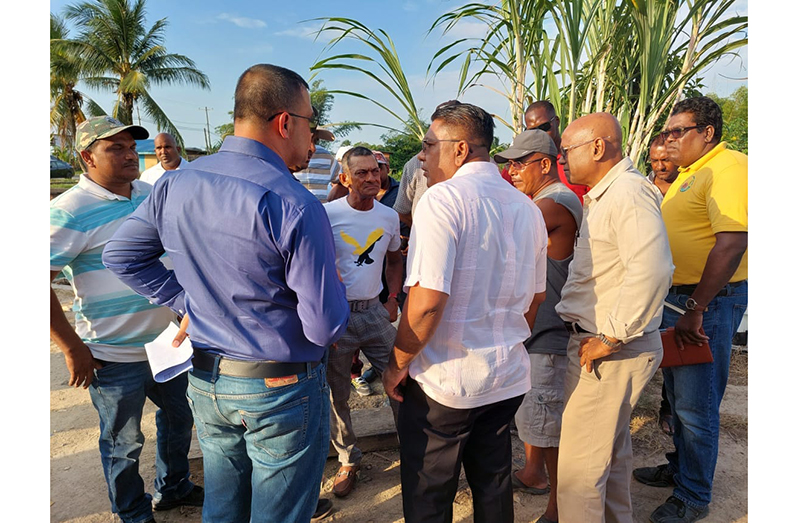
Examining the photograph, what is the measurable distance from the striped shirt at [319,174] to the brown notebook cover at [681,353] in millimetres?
3973

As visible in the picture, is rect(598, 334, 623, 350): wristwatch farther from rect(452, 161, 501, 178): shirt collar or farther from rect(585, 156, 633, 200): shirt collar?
rect(452, 161, 501, 178): shirt collar

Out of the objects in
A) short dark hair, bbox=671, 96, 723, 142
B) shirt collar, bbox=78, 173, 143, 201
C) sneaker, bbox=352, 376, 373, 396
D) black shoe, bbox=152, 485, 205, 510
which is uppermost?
short dark hair, bbox=671, 96, 723, 142

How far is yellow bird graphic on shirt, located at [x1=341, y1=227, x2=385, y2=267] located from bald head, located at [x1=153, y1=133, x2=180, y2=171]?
3.17m

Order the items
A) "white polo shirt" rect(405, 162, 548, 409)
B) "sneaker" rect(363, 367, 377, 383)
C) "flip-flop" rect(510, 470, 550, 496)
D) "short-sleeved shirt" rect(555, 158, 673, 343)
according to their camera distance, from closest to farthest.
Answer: "white polo shirt" rect(405, 162, 548, 409) → "short-sleeved shirt" rect(555, 158, 673, 343) → "flip-flop" rect(510, 470, 550, 496) → "sneaker" rect(363, 367, 377, 383)

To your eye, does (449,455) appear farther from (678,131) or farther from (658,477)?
(678,131)

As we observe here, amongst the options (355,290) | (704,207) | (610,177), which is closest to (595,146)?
(610,177)

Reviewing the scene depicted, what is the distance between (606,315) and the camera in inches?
82.7

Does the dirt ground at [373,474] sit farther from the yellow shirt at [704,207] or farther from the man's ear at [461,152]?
the man's ear at [461,152]

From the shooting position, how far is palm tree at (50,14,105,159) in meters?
21.6

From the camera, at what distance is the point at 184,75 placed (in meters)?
24.6

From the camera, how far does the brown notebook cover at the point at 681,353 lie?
2.53 metres

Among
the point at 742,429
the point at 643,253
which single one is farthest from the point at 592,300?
the point at 742,429

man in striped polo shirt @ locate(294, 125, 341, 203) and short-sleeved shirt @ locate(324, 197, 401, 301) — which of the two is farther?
man in striped polo shirt @ locate(294, 125, 341, 203)

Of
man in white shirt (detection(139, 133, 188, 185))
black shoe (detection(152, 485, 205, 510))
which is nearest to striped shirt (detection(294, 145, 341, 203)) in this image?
man in white shirt (detection(139, 133, 188, 185))
